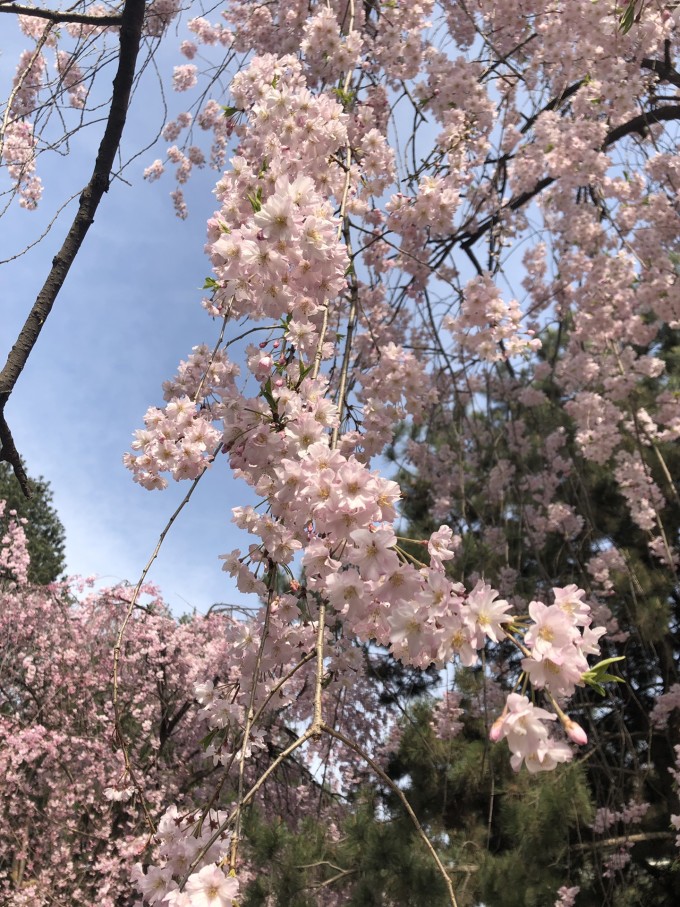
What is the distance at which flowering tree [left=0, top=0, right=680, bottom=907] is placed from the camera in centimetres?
112

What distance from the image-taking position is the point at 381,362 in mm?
2381

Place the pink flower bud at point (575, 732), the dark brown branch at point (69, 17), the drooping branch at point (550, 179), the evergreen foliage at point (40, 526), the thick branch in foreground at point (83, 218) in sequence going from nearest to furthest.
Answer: the pink flower bud at point (575, 732), the thick branch in foreground at point (83, 218), the dark brown branch at point (69, 17), the drooping branch at point (550, 179), the evergreen foliage at point (40, 526)

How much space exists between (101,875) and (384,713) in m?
2.30

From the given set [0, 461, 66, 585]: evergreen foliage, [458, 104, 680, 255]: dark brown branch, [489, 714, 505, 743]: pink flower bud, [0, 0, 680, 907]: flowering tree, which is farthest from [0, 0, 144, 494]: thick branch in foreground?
A: [0, 461, 66, 585]: evergreen foliage

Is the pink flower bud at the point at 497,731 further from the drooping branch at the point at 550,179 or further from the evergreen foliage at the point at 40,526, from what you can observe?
the evergreen foliage at the point at 40,526

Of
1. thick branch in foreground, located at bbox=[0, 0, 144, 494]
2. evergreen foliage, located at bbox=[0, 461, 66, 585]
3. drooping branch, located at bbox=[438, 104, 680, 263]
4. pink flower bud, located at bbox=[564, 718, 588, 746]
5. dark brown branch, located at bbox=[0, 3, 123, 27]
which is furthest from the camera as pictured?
evergreen foliage, located at bbox=[0, 461, 66, 585]

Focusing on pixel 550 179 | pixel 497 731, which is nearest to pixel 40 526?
pixel 550 179

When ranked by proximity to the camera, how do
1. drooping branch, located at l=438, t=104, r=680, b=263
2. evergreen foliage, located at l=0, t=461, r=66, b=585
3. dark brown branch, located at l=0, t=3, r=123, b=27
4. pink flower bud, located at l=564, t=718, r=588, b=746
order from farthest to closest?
evergreen foliage, located at l=0, t=461, r=66, b=585, drooping branch, located at l=438, t=104, r=680, b=263, dark brown branch, located at l=0, t=3, r=123, b=27, pink flower bud, located at l=564, t=718, r=588, b=746

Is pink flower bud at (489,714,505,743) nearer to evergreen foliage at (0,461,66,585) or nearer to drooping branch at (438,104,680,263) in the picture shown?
drooping branch at (438,104,680,263)

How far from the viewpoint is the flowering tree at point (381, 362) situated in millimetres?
A: 1125

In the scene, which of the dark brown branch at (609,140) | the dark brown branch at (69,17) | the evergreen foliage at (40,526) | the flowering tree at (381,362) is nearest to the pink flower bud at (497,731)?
the flowering tree at (381,362)

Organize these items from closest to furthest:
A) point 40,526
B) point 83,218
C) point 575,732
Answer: point 575,732 < point 83,218 < point 40,526

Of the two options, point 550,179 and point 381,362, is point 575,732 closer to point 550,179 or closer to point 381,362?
point 381,362

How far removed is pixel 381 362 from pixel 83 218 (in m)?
1.17
